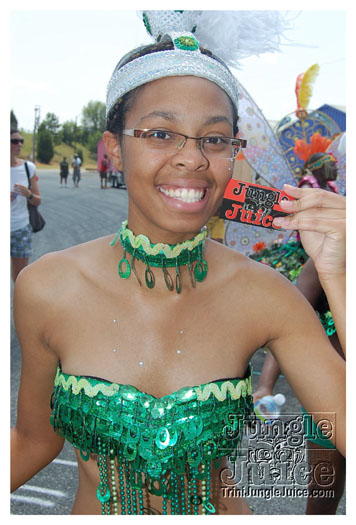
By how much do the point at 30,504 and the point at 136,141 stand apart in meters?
2.36

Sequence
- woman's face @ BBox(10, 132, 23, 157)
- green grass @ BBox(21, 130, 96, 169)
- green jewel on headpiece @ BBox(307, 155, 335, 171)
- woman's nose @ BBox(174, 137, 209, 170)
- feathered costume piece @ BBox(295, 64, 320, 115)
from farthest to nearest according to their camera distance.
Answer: green grass @ BBox(21, 130, 96, 169) < feathered costume piece @ BBox(295, 64, 320, 115) < woman's face @ BBox(10, 132, 23, 157) < green jewel on headpiece @ BBox(307, 155, 335, 171) < woman's nose @ BBox(174, 137, 209, 170)

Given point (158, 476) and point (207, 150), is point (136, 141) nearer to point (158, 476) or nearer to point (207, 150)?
point (207, 150)

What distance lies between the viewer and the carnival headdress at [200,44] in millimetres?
1367

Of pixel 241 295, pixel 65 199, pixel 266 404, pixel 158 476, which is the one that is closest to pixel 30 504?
pixel 266 404

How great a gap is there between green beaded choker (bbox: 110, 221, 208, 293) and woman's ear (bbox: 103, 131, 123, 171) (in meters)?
0.22

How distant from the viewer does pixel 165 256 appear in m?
1.49

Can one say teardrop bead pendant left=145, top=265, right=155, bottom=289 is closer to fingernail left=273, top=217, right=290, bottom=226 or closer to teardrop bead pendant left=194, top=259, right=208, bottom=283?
teardrop bead pendant left=194, top=259, right=208, bottom=283

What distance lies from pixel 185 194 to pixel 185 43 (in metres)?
0.49

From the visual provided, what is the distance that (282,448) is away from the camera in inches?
123

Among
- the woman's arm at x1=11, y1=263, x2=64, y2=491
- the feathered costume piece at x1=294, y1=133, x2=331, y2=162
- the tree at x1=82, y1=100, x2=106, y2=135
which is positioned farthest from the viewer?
the tree at x1=82, y1=100, x2=106, y2=135

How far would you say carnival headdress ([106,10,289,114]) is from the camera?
137 cm

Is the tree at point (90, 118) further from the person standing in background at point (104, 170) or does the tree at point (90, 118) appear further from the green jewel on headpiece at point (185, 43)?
the green jewel on headpiece at point (185, 43)

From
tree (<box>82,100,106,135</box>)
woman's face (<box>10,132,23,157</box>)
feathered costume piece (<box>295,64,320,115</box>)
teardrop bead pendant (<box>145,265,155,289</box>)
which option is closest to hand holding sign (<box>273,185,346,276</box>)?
teardrop bead pendant (<box>145,265,155,289</box>)

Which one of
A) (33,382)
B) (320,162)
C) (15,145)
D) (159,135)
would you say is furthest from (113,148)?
(15,145)
